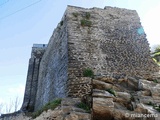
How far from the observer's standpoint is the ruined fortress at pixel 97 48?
8148 millimetres

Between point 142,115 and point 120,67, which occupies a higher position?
point 120,67

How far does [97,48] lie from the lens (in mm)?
9195

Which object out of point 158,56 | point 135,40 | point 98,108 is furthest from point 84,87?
point 158,56

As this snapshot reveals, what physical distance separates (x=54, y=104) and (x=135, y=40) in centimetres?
614

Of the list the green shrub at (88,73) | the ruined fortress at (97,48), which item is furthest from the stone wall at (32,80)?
the green shrub at (88,73)

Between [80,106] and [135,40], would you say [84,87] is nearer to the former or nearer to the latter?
[80,106]

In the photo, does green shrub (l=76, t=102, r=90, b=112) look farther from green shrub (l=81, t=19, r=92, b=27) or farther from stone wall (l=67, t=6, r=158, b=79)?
green shrub (l=81, t=19, r=92, b=27)

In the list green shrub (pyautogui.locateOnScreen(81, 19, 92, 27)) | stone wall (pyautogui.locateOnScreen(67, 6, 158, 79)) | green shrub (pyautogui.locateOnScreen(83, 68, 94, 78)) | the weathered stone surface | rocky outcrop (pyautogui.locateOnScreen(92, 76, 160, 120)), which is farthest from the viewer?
green shrub (pyautogui.locateOnScreen(81, 19, 92, 27))

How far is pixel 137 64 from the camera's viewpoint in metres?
9.42

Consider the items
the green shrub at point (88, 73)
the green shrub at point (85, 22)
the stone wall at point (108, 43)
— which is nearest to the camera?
the green shrub at point (88, 73)

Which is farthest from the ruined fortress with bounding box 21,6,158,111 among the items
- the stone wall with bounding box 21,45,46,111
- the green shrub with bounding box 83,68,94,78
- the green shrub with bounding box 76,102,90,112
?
the stone wall with bounding box 21,45,46,111

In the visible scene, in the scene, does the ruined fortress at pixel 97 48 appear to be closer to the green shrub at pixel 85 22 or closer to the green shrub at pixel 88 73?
the green shrub at pixel 85 22

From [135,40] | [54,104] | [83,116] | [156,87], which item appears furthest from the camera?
[135,40]

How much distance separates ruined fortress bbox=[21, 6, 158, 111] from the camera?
26.7 ft
